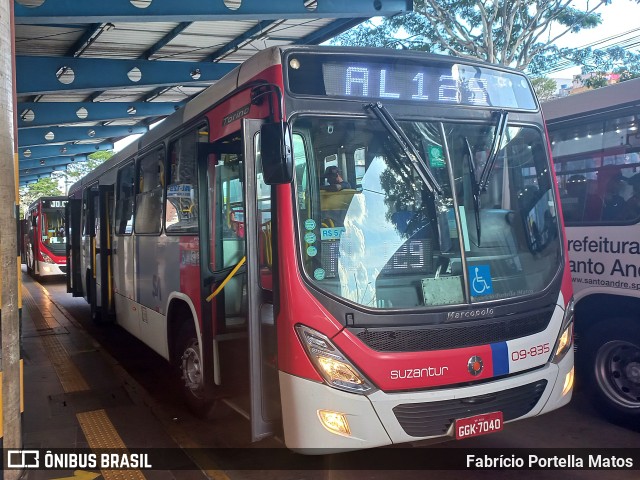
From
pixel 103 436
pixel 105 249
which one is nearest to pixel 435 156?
pixel 103 436

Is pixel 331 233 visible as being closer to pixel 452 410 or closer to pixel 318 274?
pixel 318 274

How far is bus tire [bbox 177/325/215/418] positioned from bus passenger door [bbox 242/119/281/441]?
1321mm

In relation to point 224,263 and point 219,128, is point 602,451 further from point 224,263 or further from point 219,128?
point 219,128

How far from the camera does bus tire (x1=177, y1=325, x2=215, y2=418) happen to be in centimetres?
529

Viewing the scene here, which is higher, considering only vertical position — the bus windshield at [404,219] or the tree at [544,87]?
the tree at [544,87]

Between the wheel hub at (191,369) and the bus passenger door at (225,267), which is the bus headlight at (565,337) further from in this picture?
the wheel hub at (191,369)

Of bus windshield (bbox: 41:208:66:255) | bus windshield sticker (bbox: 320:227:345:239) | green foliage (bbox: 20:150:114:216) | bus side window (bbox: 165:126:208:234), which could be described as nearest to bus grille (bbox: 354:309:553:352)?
bus windshield sticker (bbox: 320:227:345:239)

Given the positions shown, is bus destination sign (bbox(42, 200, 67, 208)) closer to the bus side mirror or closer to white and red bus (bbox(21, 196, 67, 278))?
white and red bus (bbox(21, 196, 67, 278))

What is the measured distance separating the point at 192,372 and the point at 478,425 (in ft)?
8.76

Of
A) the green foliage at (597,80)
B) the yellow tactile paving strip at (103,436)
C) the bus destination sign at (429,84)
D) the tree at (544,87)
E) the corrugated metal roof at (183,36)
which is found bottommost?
the yellow tactile paving strip at (103,436)

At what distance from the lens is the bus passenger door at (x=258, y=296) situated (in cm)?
386

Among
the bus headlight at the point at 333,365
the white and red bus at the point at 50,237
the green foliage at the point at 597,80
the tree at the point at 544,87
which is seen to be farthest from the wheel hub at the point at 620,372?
the tree at the point at 544,87

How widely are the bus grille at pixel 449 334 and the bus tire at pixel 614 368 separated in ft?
4.35

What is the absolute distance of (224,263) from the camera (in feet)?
16.2
